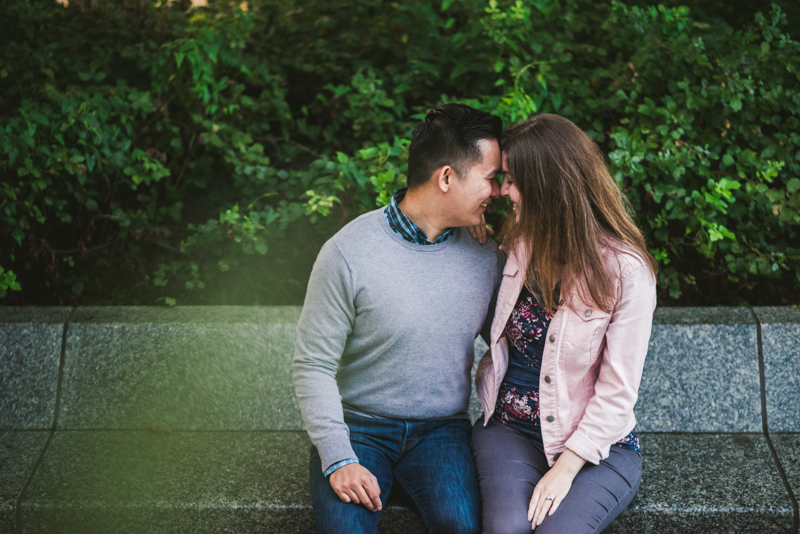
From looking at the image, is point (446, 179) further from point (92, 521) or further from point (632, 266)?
point (92, 521)

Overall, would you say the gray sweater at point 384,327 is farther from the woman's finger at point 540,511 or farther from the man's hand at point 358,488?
the woman's finger at point 540,511

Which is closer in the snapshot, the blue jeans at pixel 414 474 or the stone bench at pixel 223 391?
the blue jeans at pixel 414 474

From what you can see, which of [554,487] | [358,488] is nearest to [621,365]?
[554,487]

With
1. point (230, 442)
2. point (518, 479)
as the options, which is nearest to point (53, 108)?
point (230, 442)

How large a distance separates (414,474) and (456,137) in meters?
1.23

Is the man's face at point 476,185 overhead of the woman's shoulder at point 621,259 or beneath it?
overhead

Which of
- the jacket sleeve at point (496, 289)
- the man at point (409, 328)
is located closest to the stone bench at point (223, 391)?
the jacket sleeve at point (496, 289)

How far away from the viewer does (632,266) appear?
2.12 metres

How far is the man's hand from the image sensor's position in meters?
2.08

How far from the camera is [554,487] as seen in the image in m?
2.08

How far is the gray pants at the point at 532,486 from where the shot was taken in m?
2.03

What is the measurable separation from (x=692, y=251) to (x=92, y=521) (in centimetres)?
307

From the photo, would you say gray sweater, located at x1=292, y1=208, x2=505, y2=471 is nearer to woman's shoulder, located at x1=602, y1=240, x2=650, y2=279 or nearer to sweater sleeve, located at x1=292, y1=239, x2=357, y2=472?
sweater sleeve, located at x1=292, y1=239, x2=357, y2=472

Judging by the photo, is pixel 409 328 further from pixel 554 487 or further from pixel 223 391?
pixel 223 391
